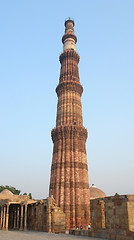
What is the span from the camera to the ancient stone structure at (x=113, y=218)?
12.5 meters

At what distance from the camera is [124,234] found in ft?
41.3

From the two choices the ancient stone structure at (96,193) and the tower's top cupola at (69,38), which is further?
the ancient stone structure at (96,193)

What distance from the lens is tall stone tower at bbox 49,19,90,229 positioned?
34.2m

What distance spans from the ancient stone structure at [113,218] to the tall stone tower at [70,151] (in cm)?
1812

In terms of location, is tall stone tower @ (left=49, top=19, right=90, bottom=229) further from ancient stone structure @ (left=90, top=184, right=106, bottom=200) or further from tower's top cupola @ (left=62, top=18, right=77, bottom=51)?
ancient stone structure @ (left=90, top=184, right=106, bottom=200)

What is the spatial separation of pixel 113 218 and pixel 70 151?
2468cm

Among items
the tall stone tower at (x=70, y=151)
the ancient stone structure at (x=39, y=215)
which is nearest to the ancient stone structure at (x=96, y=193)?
the tall stone tower at (x=70, y=151)

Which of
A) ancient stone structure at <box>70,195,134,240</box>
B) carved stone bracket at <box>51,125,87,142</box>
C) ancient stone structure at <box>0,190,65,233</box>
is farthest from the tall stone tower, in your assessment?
ancient stone structure at <box>70,195,134,240</box>

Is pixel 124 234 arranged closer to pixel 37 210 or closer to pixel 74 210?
pixel 37 210

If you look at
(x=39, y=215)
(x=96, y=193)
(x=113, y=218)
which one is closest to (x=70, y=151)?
(x=39, y=215)

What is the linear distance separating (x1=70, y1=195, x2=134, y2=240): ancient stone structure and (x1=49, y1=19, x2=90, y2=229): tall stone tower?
1812cm

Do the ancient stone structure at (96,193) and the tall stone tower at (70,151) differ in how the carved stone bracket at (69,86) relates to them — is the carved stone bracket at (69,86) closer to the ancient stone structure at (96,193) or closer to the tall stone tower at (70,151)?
the tall stone tower at (70,151)

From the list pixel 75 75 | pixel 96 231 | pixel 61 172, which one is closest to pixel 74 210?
pixel 61 172

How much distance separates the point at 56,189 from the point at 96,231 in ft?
67.4
